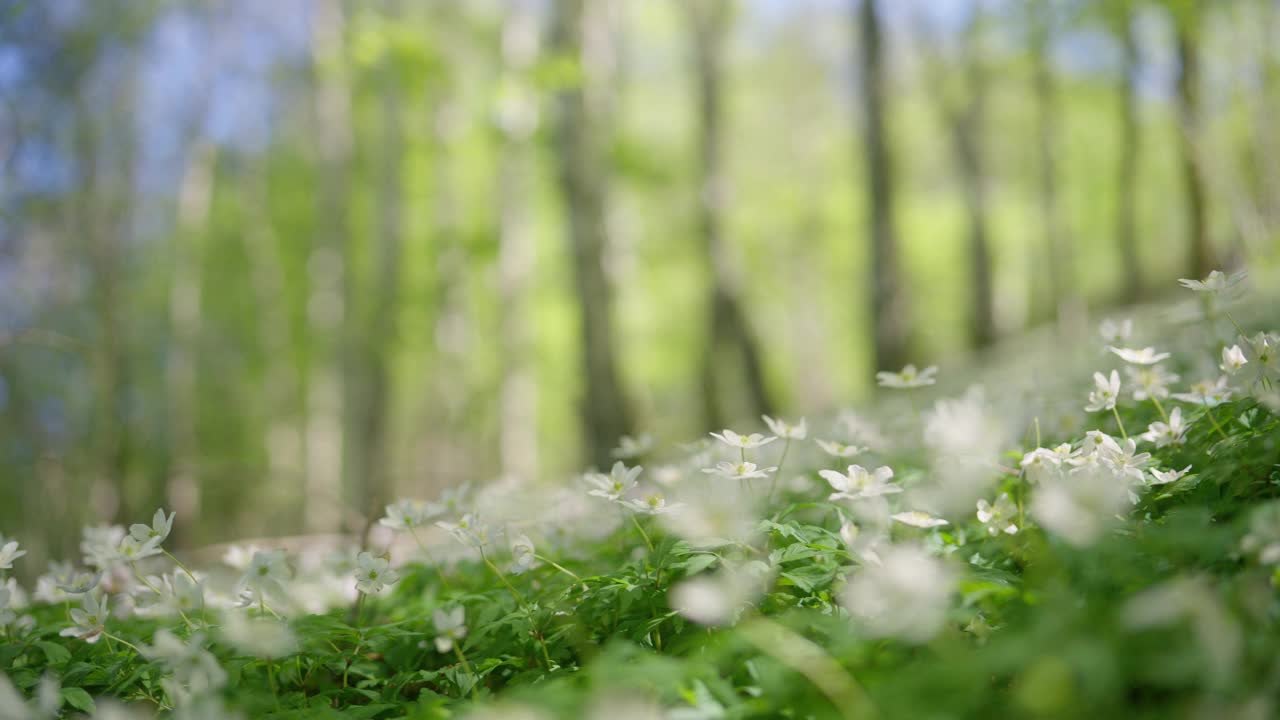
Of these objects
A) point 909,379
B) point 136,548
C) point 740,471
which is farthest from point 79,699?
point 909,379

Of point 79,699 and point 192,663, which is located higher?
point 192,663

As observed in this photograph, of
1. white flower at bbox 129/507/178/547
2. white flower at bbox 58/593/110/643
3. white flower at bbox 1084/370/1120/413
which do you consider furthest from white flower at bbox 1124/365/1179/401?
white flower at bbox 58/593/110/643

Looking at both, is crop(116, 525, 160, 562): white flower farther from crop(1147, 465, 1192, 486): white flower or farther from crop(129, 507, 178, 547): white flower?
crop(1147, 465, 1192, 486): white flower

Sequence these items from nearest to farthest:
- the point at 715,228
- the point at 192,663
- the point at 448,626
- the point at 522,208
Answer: the point at 192,663 < the point at 448,626 < the point at 715,228 < the point at 522,208

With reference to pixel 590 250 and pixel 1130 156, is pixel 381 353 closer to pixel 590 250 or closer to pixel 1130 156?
pixel 590 250

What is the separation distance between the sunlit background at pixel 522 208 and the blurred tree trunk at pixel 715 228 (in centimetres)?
5

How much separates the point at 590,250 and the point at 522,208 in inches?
215

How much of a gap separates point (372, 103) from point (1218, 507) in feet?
52.6

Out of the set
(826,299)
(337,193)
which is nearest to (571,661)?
(337,193)

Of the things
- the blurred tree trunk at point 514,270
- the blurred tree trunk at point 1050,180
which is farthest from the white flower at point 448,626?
the blurred tree trunk at point 1050,180

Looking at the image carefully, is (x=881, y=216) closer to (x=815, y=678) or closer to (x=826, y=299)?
(x=815, y=678)

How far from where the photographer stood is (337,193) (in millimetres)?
12156

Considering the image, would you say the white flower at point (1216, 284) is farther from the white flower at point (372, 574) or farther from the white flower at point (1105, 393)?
the white flower at point (372, 574)

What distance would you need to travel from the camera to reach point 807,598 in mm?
1456
